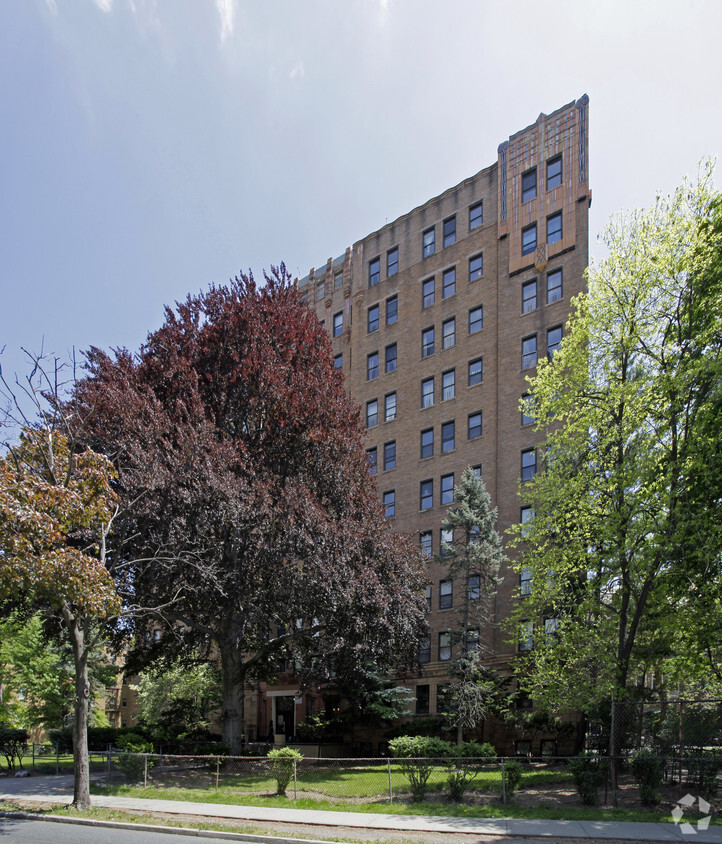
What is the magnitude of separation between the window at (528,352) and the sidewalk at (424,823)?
2657cm

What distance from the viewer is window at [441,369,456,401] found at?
4241cm

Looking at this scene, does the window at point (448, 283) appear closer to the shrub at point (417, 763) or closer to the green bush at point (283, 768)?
the shrub at point (417, 763)

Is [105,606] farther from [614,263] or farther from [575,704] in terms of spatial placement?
[614,263]

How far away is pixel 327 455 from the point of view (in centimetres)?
2831

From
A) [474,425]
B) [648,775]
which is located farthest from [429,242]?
[648,775]

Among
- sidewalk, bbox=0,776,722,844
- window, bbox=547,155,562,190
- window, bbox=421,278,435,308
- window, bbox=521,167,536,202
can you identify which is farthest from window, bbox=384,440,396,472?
sidewalk, bbox=0,776,722,844

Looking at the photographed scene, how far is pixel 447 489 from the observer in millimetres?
41156

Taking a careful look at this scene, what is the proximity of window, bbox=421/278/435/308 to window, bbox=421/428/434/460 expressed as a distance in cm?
833

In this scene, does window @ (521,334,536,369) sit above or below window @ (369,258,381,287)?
below

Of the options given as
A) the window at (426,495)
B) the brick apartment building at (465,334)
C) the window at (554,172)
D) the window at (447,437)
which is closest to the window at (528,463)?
the brick apartment building at (465,334)

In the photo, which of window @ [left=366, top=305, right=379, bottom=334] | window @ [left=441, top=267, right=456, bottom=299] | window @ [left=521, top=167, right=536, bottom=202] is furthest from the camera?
window @ [left=366, top=305, right=379, bottom=334]

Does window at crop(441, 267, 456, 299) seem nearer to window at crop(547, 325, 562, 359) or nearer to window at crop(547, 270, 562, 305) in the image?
window at crop(547, 270, 562, 305)

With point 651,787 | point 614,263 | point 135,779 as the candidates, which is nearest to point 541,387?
point 614,263

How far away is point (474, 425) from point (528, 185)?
561 inches
